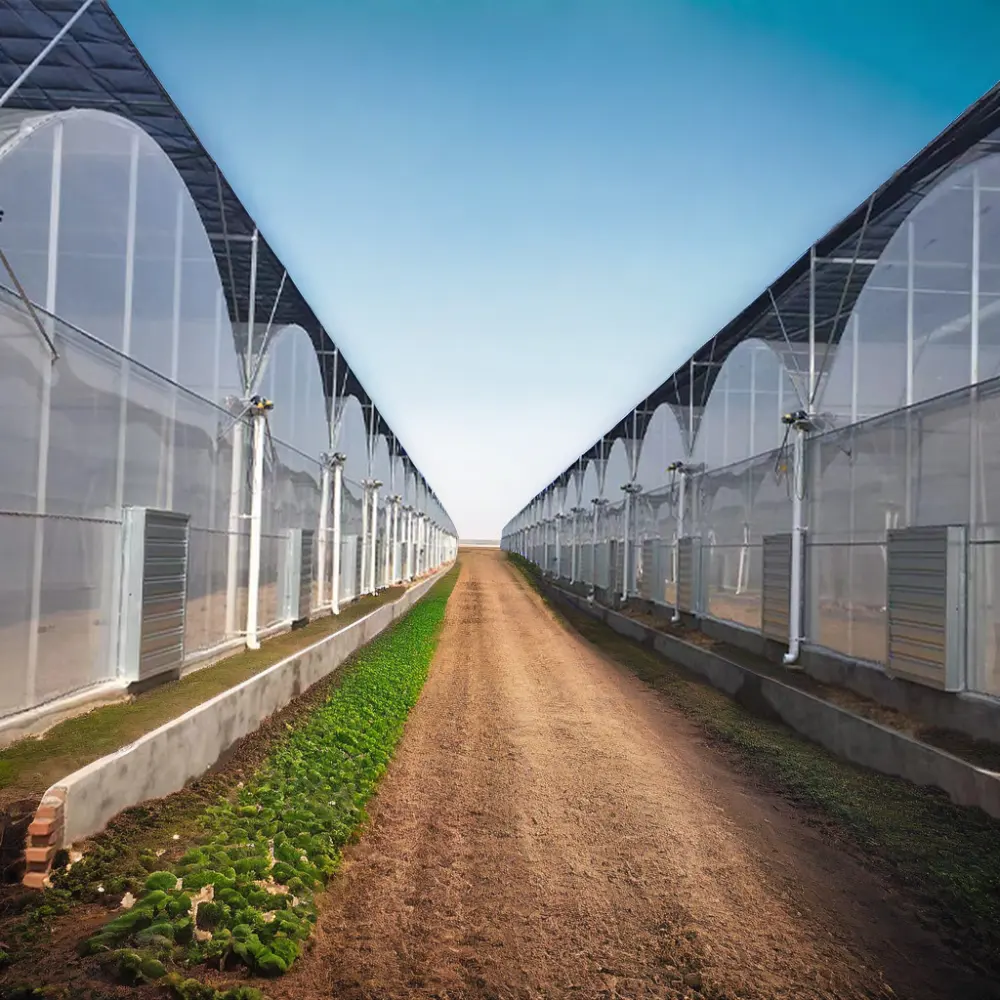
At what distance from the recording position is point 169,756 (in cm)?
767

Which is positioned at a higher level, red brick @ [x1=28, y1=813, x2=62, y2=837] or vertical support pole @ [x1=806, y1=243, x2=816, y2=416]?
vertical support pole @ [x1=806, y1=243, x2=816, y2=416]

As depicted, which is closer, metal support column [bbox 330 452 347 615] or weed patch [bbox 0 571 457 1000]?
weed patch [bbox 0 571 457 1000]

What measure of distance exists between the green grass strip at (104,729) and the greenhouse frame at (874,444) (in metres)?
8.76

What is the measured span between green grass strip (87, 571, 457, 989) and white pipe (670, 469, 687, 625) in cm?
1351

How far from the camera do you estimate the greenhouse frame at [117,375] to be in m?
7.79

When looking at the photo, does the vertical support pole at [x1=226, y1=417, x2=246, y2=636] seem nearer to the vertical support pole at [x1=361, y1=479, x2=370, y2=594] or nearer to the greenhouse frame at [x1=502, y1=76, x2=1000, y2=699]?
the greenhouse frame at [x1=502, y1=76, x2=1000, y2=699]

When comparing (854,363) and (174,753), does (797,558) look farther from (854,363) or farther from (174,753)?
(174,753)

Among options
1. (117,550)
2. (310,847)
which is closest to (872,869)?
(310,847)

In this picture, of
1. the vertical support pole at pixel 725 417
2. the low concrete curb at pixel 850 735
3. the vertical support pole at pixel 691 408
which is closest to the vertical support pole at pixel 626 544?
the vertical support pole at pixel 691 408

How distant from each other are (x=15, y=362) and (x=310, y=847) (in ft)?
15.9

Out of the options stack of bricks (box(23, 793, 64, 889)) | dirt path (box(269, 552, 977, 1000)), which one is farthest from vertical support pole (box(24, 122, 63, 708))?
dirt path (box(269, 552, 977, 1000))

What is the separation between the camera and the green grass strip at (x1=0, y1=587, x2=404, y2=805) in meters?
6.65

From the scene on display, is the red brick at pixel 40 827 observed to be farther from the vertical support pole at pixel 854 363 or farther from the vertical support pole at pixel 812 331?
the vertical support pole at pixel 812 331

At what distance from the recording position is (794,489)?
1520cm
